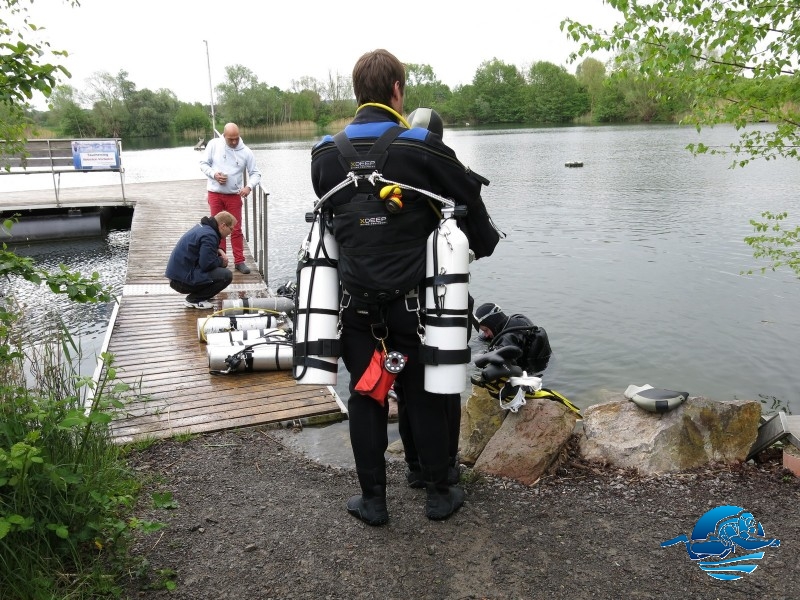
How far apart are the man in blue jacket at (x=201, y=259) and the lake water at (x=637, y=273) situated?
2.05 metres

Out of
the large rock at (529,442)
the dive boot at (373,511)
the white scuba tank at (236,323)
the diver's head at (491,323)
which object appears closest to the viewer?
the dive boot at (373,511)

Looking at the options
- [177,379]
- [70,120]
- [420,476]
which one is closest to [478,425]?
[420,476]

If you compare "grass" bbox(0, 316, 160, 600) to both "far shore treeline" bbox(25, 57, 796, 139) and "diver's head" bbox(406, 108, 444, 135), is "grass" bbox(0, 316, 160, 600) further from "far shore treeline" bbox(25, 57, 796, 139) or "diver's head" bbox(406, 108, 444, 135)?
"far shore treeline" bbox(25, 57, 796, 139)

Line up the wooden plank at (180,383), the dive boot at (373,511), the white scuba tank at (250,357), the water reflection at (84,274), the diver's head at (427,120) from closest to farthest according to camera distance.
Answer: the diver's head at (427,120), the dive boot at (373,511), the wooden plank at (180,383), the white scuba tank at (250,357), the water reflection at (84,274)

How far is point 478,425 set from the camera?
14.7ft

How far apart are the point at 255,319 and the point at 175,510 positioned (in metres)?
3.73

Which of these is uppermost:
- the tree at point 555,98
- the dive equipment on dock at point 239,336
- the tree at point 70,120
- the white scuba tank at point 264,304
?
the tree at point 555,98

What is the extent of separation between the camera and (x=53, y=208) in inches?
640

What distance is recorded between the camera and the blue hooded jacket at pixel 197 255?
315 inches

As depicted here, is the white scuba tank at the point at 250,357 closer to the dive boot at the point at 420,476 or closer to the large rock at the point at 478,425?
the large rock at the point at 478,425

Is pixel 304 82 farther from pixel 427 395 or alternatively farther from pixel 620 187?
pixel 427 395

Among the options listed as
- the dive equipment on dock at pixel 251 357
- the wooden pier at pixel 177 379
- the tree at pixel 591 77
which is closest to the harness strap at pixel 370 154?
the wooden pier at pixel 177 379

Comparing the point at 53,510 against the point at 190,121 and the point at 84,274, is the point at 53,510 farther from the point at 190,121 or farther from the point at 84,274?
the point at 190,121

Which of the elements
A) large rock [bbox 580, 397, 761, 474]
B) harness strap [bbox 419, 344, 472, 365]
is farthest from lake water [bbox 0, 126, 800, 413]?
harness strap [bbox 419, 344, 472, 365]
